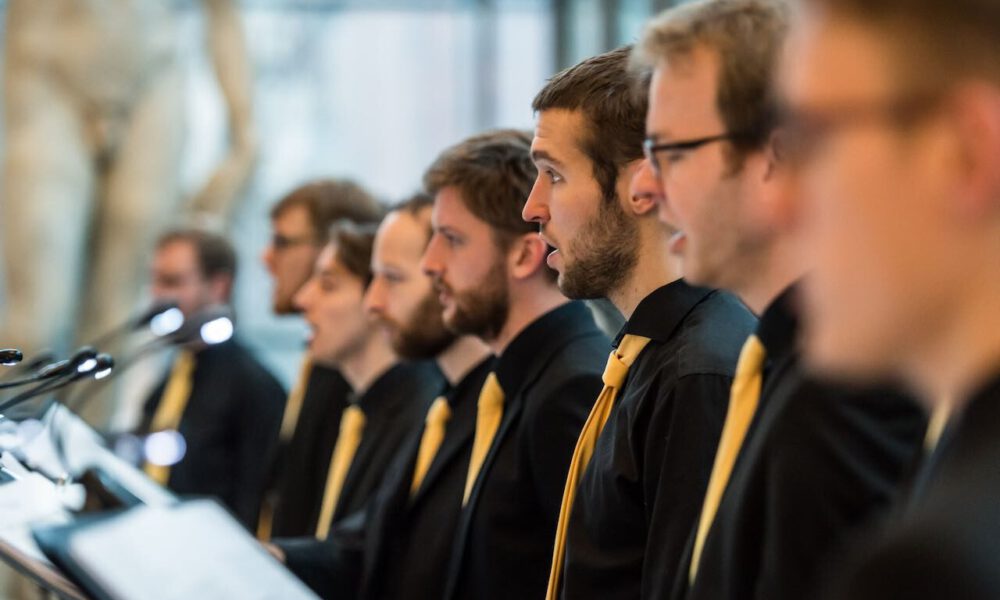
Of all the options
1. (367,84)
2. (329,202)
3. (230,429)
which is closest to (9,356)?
(329,202)

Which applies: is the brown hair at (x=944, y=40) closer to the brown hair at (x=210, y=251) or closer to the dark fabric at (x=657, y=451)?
the dark fabric at (x=657, y=451)

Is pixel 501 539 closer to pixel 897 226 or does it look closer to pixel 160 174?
pixel 897 226

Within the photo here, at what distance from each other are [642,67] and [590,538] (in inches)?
27.7

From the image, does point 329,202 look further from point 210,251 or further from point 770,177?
point 770,177

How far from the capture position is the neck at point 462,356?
3.45 meters

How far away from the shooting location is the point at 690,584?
1776mm

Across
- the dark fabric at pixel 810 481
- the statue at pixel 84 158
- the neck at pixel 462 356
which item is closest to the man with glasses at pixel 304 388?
the neck at pixel 462 356

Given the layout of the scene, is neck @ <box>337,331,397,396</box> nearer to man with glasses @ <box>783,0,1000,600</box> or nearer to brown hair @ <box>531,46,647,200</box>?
brown hair @ <box>531,46,647,200</box>

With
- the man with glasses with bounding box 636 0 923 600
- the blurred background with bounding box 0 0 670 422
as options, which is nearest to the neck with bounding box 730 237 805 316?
the man with glasses with bounding box 636 0 923 600

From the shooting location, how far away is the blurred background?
9016mm

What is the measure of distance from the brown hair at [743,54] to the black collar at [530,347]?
103cm

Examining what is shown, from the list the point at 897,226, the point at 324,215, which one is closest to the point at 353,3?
the point at 324,215

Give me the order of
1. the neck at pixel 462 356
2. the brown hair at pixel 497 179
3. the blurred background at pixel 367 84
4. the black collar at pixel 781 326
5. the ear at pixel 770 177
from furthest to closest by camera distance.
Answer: the blurred background at pixel 367 84 < the neck at pixel 462 356 < the brown hair at pixel 497 179 < the ear at pixel 770 177 < the black collar at pixel 781 326

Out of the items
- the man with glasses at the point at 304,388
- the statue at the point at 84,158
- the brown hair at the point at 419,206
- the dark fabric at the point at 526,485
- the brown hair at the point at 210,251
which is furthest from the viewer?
the statue at the point at 84,158
